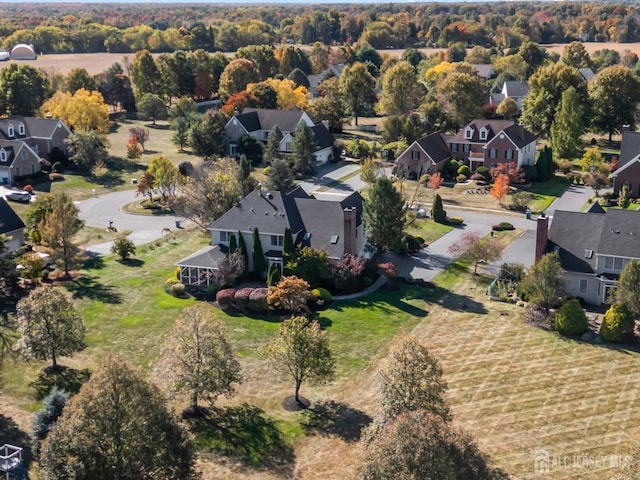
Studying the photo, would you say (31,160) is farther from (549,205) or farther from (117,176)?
(549,205)

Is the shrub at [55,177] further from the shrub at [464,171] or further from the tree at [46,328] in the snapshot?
the tree at [46,328]

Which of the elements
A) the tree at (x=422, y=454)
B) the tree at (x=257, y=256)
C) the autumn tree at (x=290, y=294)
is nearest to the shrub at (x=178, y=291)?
the tree at (x=257, y=256)

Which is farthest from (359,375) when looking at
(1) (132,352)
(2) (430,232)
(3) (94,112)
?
(3) (94,112)

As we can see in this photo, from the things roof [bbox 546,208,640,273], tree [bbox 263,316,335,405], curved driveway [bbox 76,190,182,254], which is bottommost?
curved driveway [bbox 76,190,182,254]

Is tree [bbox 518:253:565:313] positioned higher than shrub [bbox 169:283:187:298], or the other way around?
tree [bbox 518:253:565:313]

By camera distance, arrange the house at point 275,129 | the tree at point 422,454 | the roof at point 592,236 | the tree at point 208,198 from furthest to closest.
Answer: the house at point 275,129 < the tree at point 208,198 < the roof at point 592,236 < the tree at point 422,454

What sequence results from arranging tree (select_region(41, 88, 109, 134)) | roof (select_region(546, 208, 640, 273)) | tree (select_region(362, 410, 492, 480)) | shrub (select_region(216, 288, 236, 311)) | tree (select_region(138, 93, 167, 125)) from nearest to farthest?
1. tree (select_region(362, 410, 492, 480))
2. roof (select_region(546, 208, 640, 273))
3. shrub (select_region(216, 288, 236, 311))
4. tree (select_region(41, 88, 109, 134))
5. tree (select_region(138, 93, 167, 125))

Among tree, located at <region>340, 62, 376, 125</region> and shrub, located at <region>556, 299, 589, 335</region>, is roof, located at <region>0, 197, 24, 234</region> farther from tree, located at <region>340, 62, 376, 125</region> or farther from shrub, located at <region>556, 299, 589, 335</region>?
tree, located at <region>340, 62, 376, 125</region>

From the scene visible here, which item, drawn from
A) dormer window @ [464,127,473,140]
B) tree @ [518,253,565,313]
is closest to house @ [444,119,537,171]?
dormer window @ [464,127,473,140]
